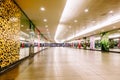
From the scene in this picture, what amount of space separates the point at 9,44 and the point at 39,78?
3019mm

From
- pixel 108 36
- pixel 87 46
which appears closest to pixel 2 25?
pixel 108 36

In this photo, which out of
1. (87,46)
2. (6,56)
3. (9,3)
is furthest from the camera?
(87,46)

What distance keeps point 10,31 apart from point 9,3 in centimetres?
140

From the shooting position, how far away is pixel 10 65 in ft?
24.1

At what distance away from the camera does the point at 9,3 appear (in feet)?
23.8

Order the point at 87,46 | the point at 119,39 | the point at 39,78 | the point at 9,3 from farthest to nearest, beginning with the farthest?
the point at 87,46
the point at 119,39
the point at 9,3
the point at 39,78

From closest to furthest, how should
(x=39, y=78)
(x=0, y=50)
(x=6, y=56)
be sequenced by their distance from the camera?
1. (x=39, y=78)
2. (x=0, y=50)
3. (x=6, y=56)

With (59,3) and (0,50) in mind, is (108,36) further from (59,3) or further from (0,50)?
(0,50)

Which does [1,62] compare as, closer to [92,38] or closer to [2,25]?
[2,25]

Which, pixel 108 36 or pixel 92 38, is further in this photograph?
pixel 92 38

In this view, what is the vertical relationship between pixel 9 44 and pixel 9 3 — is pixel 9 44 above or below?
below

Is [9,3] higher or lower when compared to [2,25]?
higher

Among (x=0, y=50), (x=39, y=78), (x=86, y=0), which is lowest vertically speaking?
(x=39, y=78)

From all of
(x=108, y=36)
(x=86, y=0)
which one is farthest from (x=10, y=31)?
(x=108, y=36)
